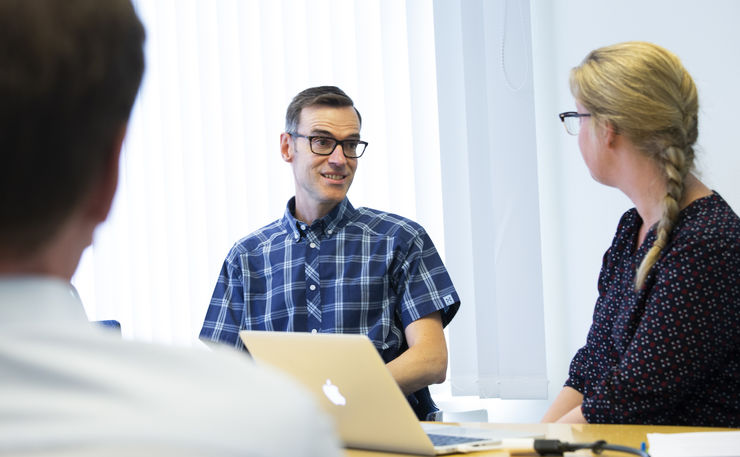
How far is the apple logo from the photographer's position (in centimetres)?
134

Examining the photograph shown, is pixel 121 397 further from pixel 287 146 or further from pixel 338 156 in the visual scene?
pixel 287 146

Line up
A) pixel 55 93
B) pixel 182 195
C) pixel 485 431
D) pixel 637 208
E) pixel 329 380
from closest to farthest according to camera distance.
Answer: pixel 55 93 → pixel 329 380 → pixel 485 431 → pixel 637 208 → pixel 182 195

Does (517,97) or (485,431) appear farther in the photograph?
(517,97)

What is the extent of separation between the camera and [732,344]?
5.09 ft

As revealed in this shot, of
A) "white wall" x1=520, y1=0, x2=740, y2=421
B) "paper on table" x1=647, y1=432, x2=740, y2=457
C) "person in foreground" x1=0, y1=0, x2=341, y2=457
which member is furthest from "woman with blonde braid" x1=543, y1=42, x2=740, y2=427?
"person in foreground" x1=0, y1=0, x2=341, y2=457

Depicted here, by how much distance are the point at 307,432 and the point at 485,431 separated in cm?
107

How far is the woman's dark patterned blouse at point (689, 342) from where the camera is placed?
153 centimetres

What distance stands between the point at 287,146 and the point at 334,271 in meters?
0.46

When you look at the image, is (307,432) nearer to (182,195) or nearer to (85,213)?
(85,213)

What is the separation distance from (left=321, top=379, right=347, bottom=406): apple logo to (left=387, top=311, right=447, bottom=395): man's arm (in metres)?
0.66

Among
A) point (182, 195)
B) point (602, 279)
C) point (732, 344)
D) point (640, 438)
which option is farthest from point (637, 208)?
point (182, 195)

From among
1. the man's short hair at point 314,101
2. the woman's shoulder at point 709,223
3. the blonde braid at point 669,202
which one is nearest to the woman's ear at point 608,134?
the blonde braid at point 669,202

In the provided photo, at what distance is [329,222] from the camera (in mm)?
2334

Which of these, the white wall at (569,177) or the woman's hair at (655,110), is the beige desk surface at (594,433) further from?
the white wall at (569,177)
